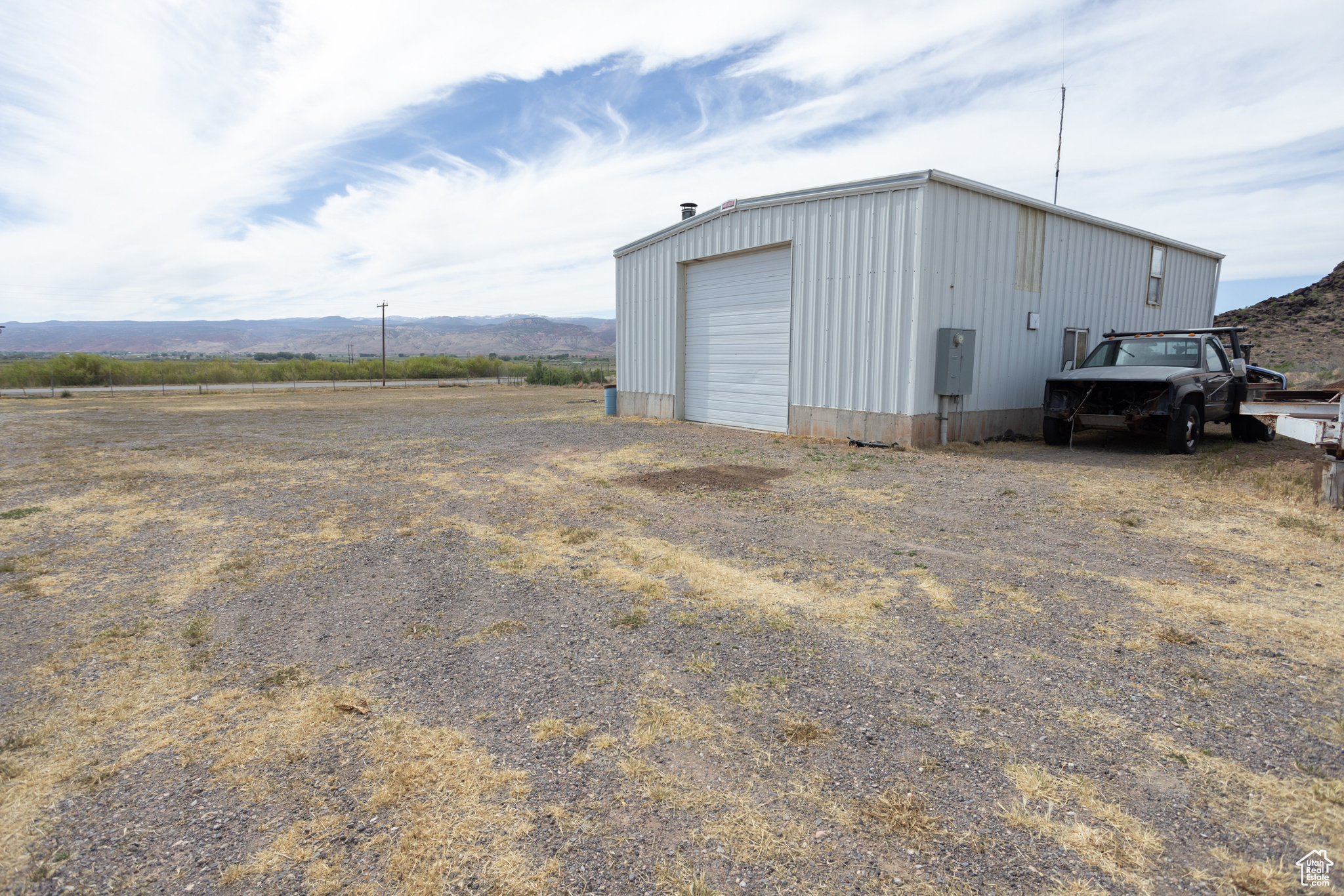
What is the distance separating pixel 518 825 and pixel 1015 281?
46.2 feet

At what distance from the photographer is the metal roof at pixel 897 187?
11.5 metres

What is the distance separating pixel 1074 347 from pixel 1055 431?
4029 millimetres

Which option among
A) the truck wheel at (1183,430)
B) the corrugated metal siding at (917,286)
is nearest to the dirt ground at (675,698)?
the truck wheel at (1183,430)

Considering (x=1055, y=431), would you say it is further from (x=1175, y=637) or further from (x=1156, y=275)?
(x=1175, y=637)

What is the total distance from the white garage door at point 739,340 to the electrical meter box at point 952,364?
10.2 ft

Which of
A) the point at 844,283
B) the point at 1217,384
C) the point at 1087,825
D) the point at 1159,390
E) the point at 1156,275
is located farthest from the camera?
the point at 1156,275

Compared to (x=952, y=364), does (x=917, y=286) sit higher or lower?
higher

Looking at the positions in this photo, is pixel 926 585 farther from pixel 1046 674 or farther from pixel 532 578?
pixel 532 578

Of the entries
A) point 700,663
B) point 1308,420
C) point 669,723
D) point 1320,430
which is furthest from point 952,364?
point 669,723

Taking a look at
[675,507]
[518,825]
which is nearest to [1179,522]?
[675,507]

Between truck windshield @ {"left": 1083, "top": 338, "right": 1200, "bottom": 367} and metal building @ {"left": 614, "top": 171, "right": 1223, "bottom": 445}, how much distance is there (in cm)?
174

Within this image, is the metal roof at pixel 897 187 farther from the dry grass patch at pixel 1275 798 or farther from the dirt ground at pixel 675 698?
the dry grass patch at pixel 1275 798

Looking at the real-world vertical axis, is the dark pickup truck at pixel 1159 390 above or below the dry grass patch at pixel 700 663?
above

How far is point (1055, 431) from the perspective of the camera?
40.9ft
